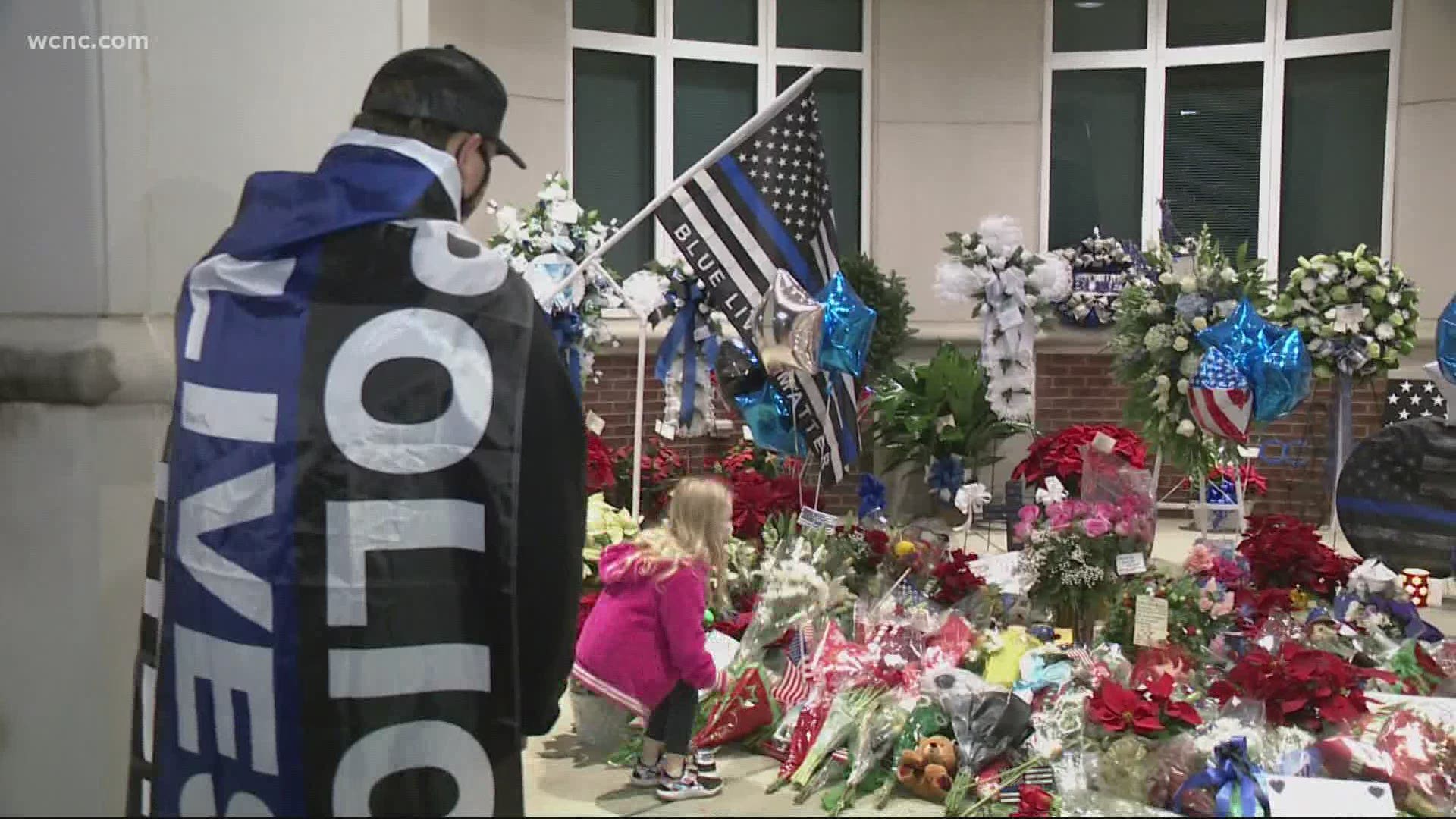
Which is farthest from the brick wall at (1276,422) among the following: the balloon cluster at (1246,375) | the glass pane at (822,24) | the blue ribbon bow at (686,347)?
the blue ribbon bow at (686,347)

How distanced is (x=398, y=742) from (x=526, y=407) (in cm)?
61

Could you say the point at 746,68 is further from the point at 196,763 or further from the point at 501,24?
the point at 196,763

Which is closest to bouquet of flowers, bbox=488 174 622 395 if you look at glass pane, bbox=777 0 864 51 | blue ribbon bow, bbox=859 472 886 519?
blue ribbon bow, bbox=859 472 886 519

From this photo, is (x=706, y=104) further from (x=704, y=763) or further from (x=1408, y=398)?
(x=704, y=763)

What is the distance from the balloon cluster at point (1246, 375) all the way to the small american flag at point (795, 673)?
2.34 meters

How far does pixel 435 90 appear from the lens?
7.99ft

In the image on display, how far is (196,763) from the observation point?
2387mm

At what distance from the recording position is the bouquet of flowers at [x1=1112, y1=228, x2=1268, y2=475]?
643cm

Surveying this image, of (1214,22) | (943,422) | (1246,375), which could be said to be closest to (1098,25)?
(1214,22)

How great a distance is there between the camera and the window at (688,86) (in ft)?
34.0

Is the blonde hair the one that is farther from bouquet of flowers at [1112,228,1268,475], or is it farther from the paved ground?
bouquet of flowers at [1112,228,1268,475]

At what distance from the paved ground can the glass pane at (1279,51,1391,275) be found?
26.3 feet

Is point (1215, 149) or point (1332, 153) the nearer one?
point (1332, 153)

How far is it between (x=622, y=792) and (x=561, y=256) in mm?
3201
